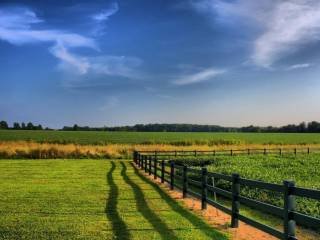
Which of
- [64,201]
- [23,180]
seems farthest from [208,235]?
[23,180]

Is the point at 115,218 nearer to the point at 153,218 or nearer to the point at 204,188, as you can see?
the point at 153,218

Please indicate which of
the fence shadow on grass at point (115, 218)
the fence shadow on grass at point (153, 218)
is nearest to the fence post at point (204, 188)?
the fence shadow on grass at point (153, 218)

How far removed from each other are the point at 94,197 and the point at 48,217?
410cm

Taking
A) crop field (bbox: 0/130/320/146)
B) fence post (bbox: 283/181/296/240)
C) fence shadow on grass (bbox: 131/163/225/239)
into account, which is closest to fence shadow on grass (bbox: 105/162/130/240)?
fence shadow on grass (bbox: 131/163/225/239)

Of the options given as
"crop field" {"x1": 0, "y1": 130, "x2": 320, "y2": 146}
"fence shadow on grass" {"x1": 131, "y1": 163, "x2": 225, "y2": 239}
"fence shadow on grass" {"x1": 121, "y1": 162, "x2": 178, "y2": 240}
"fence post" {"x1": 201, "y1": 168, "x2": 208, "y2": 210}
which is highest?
"crop field" {"x1": 0, "y1": 130, "x2": 320, "y2": 146}

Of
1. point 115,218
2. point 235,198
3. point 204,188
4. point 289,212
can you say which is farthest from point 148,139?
point 289,212

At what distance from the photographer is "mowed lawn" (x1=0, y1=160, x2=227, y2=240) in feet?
34.1

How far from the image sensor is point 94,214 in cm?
1284

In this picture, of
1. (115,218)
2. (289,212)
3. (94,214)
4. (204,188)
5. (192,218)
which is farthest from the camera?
(204,188)

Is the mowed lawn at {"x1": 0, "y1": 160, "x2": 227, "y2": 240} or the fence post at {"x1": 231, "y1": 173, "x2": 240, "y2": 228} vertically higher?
the fence post at {"x1": 231, "y1": 173, "x2": 240, "y2": 228}

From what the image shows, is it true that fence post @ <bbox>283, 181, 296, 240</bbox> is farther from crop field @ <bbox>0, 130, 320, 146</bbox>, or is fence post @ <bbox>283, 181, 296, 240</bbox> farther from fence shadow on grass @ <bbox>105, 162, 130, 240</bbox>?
crop field @ <bbox>0, 130, 320, 146</bbox>

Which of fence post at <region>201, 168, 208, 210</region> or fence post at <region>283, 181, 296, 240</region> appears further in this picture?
fence post at <region>201, 168, 208, 210</region>

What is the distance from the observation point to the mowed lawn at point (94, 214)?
409 inches

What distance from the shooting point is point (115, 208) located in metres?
13.9
